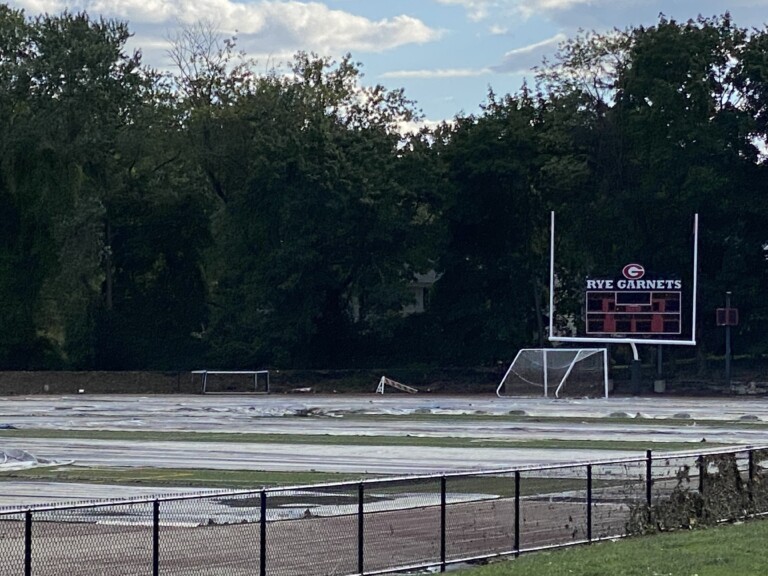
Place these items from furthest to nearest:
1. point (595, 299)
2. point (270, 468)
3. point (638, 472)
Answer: point (595, 299)
point (270, 468)
point (638, 472)

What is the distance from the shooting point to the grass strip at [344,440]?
3666 cm

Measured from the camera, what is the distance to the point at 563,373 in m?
67.5

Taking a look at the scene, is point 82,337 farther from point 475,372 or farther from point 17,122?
point 475,372

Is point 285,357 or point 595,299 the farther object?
Answer: point 285,357

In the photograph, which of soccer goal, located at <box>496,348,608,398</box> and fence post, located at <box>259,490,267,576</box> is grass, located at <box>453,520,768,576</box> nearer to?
fence post, located at <box>259,490,267,576</box>

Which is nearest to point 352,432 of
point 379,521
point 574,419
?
point 574,419

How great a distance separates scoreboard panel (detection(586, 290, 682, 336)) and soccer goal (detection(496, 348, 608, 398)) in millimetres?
1703

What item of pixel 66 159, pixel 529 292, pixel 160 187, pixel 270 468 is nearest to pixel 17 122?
pixel 66 159

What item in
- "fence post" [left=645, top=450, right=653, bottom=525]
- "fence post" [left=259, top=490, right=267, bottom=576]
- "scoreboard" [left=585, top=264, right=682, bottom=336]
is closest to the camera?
"fence post" [left=259, top=490, right=267, bottom=576]

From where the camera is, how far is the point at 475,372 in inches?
3110

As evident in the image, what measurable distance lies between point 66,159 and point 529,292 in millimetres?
29578

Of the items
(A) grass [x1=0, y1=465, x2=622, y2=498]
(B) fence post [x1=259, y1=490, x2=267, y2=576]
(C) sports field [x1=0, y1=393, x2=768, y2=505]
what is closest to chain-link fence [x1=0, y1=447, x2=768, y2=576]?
(B) fence post [x1=259, y1=490, x2=267, y2=576]

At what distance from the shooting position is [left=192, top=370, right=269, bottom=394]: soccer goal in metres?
77.3

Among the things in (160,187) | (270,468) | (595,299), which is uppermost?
(160,187)
